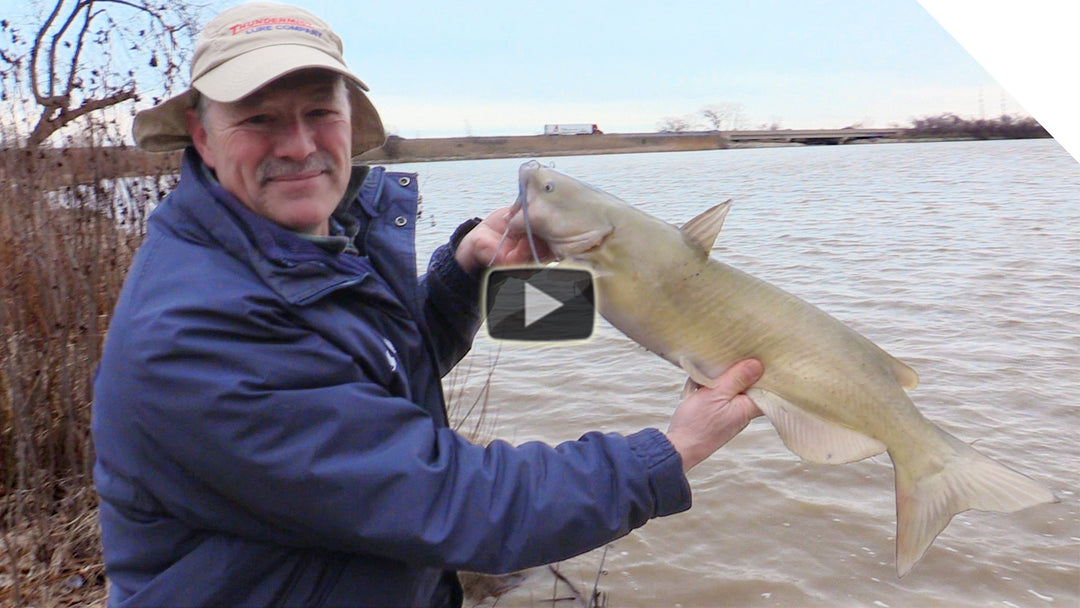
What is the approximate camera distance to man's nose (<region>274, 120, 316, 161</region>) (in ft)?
7.21

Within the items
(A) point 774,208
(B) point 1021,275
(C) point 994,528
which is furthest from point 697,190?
(C) point 994,528

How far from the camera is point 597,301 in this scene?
253 centimetres

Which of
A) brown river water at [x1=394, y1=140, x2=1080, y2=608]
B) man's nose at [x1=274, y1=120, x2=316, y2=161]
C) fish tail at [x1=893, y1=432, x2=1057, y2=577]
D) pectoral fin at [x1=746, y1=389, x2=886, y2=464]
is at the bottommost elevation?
brown river water at [x1=394, y1=140, x2=1080, y2=608]

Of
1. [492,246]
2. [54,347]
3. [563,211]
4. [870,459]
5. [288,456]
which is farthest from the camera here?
[870,459]

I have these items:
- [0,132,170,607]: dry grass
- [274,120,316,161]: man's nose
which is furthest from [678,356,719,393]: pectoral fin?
[0,132,170,607]: dry grass

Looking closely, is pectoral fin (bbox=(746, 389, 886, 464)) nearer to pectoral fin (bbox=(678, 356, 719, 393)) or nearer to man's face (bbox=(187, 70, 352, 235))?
pectoral fin (bbox=(678, 356, 719, 393))

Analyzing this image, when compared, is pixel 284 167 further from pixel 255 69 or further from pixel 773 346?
pixel 773 346

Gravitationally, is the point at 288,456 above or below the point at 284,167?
below

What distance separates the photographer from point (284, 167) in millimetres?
2199

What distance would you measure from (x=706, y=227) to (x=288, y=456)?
1.40 meters

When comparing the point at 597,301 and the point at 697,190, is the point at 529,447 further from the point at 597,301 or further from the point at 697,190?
the point at 697,190

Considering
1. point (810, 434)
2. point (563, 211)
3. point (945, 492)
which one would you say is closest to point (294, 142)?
point (563, 211)

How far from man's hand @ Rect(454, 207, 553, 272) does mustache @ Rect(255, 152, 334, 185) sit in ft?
2.28

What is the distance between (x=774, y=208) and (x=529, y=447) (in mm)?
21343
